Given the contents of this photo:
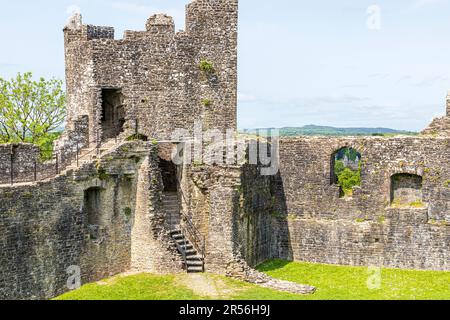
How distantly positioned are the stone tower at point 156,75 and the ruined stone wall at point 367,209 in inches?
157

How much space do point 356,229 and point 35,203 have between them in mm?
13258

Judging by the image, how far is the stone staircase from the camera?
2497cm

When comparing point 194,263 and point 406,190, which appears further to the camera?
point 406,190

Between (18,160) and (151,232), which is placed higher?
(18,160)

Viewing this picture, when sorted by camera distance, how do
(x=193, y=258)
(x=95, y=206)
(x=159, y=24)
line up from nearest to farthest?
(x=95, y=206) < (x=193, y=258) < (x=159, y=24)

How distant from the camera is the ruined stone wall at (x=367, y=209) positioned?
27.0 meters

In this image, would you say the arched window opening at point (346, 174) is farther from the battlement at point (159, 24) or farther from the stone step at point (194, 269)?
the battlement at point (159, 24)

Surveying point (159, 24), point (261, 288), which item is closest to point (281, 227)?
point (261, 288)

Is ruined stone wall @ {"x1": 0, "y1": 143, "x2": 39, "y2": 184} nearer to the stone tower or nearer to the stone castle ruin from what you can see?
the stone castle ruin

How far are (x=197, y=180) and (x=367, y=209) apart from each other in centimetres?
735

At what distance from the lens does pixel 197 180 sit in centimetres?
2584

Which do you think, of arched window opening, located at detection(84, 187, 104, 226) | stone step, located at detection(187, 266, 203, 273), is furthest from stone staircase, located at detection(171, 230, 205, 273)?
arched window opening, located at detection(84, 187, 104, 226)

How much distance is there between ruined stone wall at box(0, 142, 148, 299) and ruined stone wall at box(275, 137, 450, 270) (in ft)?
25.2

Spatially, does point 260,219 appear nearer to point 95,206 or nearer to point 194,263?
point 194,263
